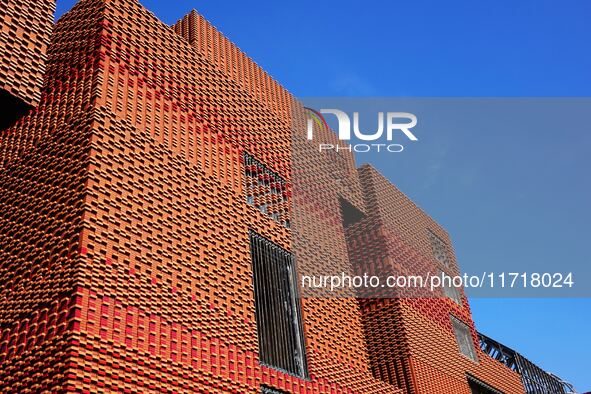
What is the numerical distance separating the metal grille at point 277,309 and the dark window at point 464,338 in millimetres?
11139

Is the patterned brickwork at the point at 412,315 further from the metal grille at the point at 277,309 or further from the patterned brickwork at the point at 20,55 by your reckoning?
the patterned brickwork at the point at 20,55

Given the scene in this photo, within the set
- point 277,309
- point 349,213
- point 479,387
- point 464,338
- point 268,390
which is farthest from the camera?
point 464,338

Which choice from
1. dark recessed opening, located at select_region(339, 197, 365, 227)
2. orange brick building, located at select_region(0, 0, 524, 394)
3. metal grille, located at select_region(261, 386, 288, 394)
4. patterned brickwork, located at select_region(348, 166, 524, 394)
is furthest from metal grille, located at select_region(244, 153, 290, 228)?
patterned brickwork, located at select_region(348, 166, 524, 394)

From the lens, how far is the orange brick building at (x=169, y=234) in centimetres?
988

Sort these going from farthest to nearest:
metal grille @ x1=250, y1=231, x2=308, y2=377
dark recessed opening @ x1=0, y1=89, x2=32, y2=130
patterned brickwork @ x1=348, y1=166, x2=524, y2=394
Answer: patterned brickwork @ x1=348, y1=166, x2=524, y2=394 → metal grille @ x1=250, y1=231, x2=308, y2=377 → dark recessed opening @ x1=0, y1=89, x2=32, y2=130

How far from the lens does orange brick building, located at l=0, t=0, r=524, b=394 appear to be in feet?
32.4

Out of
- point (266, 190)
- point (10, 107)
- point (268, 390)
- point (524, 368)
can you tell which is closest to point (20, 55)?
point (10, 107)

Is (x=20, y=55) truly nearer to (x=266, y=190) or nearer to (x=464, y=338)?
(x=266, y=190)

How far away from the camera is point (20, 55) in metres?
9.86

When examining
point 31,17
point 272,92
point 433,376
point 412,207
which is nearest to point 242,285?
point 31,17

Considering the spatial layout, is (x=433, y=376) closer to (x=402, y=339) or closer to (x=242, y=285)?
(x=402, y=339)

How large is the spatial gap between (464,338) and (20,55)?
21080 mm

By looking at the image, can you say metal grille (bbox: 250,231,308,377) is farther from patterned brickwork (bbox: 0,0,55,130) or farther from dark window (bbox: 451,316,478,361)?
dark window (bbox: 451,316,478,361)

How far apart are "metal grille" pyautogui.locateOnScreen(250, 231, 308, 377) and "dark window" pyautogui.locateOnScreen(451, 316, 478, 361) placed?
36.5ft
